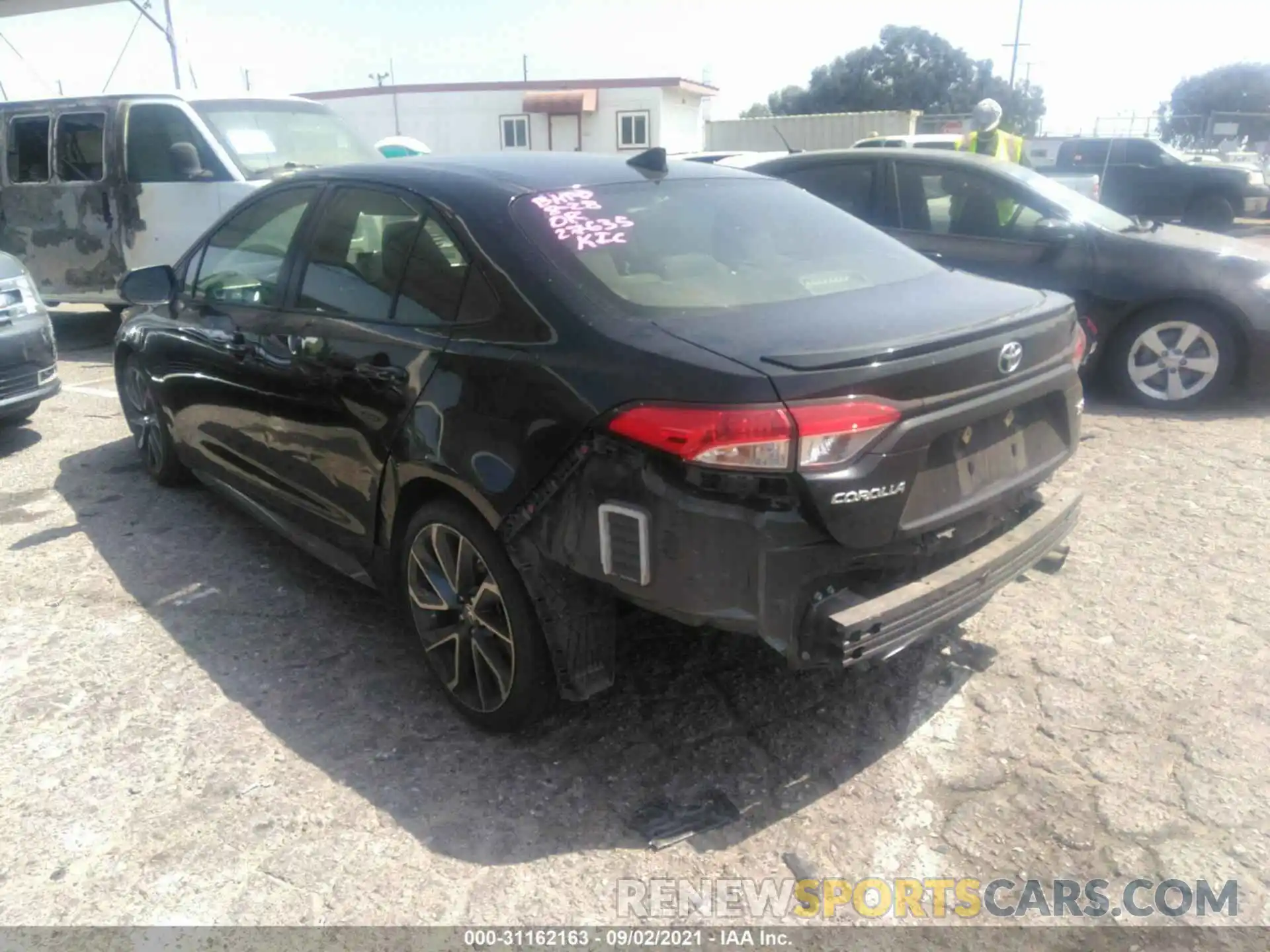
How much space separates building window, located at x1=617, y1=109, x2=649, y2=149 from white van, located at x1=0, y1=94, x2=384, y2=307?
24.5 meters

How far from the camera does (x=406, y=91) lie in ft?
111

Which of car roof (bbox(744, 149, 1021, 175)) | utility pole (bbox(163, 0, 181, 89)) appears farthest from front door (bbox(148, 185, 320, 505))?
utility pole (bbox(163, 0, 181, 89))

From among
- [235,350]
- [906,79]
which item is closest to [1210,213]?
[235,350]

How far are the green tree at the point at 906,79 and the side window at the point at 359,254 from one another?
74.5m

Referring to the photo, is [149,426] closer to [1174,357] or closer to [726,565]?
[726,565]

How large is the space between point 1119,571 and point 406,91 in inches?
1337

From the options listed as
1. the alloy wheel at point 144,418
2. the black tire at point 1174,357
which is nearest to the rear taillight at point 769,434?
the alloy wheel at point 144,418

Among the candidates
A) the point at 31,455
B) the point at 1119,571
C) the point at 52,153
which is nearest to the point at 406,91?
the point at 52,153

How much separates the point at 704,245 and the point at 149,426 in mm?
3434

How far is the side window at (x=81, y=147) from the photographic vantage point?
28.2 ft

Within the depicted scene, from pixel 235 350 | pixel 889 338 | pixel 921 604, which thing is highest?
pixel 889 338

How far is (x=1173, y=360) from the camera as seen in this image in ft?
20.4

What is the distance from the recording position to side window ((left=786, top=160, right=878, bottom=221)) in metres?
6.85

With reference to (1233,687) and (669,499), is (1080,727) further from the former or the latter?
(669,499)
